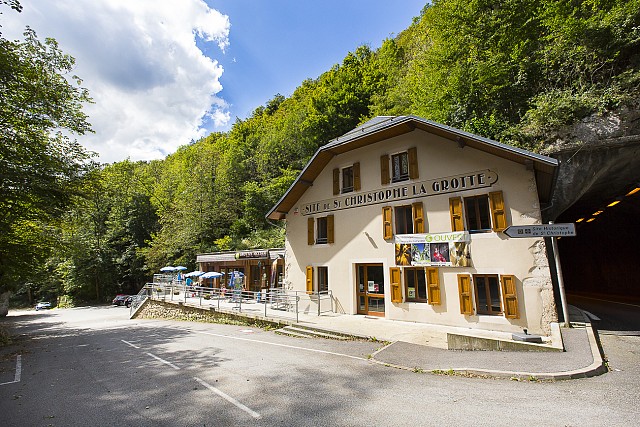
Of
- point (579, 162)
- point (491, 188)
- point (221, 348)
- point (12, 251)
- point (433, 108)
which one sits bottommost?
point (221, 348)

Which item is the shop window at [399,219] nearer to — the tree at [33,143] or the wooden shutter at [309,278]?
the wooden shutter at [309,278]

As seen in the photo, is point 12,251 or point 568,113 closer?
point 568,113

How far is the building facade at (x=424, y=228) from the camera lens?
32.1ft

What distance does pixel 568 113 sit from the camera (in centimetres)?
1173

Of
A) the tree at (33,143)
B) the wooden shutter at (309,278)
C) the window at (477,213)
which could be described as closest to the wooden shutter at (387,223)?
the window at (477,213)

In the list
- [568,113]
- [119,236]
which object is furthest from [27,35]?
[119,236]

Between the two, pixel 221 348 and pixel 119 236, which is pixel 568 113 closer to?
pixel 221 348

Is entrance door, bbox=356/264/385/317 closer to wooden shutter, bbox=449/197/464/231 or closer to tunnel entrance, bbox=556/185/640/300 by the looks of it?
wooden shutter, bbox=449/197/464/231

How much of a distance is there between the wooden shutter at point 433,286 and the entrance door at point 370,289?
6.80 ft

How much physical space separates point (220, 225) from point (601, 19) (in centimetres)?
3133

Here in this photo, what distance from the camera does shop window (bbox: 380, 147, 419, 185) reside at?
40.5ft

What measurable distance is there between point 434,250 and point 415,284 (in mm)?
1598

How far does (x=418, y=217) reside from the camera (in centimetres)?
1184

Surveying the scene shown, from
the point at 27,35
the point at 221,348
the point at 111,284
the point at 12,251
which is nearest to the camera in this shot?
the point at 221,348
